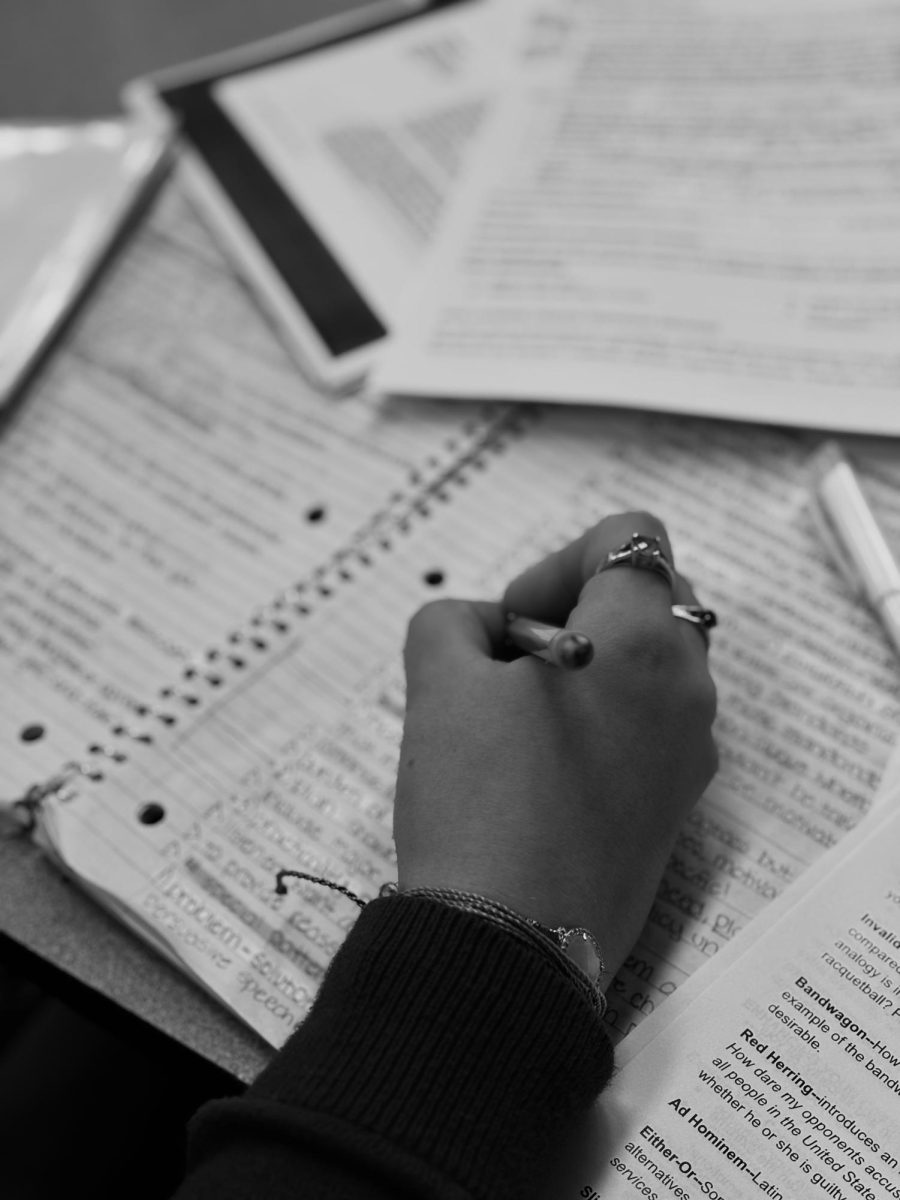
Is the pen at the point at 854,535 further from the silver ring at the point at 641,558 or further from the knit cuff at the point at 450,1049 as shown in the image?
the knit cuff at the point at 450,1049

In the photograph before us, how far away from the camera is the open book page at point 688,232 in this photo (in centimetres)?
61

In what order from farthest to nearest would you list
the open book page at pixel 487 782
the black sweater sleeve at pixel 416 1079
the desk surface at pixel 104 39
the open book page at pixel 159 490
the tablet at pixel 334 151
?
1. the desk surface at pixel 104 39
2. the tablet at pixel 334 151
3. the open book page at pixel 159 490
4. the open book page at pixel 487 782
5. the black sweater sleeve at pixel 416 1079

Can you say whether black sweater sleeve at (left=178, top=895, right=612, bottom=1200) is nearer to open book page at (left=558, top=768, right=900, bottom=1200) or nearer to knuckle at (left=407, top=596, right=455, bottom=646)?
open book page at (left=558, top=768, right=900, bottom=1200)

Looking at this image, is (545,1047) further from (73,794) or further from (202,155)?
(202,155)

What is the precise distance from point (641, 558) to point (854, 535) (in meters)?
0.13

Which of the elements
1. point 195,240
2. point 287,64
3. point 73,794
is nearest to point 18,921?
point 73,794

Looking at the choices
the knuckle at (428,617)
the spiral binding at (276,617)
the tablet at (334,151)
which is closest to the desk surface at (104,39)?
the tablet at (334,151)

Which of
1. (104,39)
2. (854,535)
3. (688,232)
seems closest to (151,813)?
(854,535)

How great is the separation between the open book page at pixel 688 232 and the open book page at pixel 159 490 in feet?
0.20

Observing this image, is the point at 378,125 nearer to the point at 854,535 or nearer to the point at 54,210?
the point at 54,210

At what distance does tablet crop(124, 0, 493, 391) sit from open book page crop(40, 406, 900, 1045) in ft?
0.54

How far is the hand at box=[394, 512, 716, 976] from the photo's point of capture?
1.32 feet

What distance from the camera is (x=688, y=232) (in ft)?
2.22

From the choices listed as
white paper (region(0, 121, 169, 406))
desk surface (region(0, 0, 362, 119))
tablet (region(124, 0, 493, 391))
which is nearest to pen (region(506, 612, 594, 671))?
tablet (region(124, 0, 493, 391))
